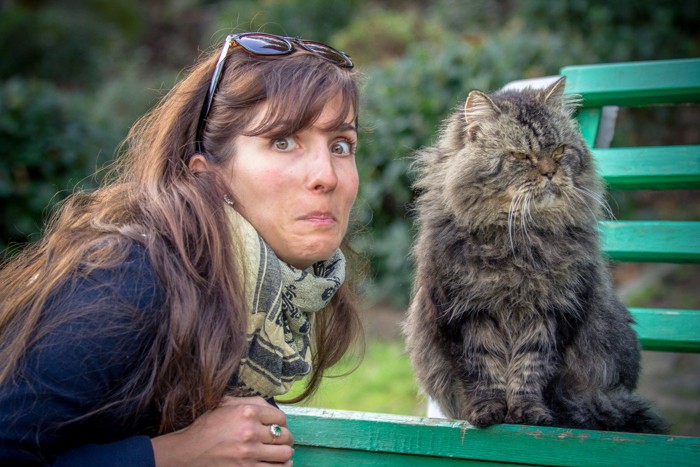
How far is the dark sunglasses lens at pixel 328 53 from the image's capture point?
1.93 m

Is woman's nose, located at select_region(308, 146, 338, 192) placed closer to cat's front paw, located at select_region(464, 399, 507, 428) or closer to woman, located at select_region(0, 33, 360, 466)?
woman, located at select_region(0, 33, 360, 466)

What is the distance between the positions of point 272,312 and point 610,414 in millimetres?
1033

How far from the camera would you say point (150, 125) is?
6.76 feet

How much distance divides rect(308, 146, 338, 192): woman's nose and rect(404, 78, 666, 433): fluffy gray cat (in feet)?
1.71

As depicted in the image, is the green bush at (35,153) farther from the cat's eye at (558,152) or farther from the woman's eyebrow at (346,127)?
the cat's eye at (558,152)

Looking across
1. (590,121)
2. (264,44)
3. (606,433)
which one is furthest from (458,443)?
(590,121)

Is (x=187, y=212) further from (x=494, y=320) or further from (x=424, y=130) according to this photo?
(x=424, y=130)

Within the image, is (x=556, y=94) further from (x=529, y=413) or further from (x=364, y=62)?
(x=364, y=62)

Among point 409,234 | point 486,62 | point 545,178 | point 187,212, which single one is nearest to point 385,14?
point 486,62

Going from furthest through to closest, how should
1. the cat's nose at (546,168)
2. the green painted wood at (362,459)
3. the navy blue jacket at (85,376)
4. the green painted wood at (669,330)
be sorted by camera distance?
the green painted wood at (669,330)
the cat's nose at (546,168)
the green painted wood at (362,459)
the navy blue jacket at (85,376)

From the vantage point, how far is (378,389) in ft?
14.8

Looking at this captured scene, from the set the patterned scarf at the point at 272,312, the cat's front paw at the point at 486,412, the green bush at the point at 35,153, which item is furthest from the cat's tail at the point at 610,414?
the green bush at the point at 35,153

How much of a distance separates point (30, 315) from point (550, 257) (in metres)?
1.38

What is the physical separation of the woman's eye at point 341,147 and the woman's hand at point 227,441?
26.9 inches
